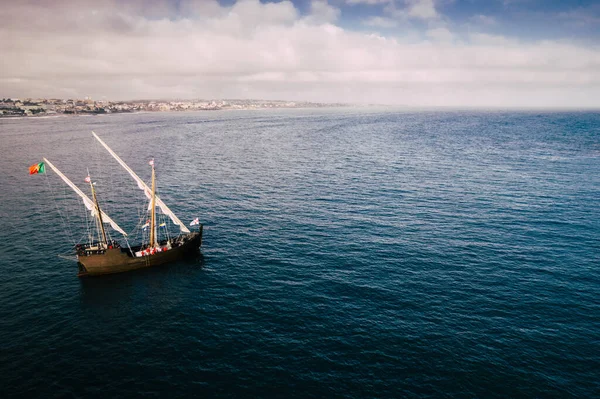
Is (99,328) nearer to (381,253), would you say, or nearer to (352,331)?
(352,331)

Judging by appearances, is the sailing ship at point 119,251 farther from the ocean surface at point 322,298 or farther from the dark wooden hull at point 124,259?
the ocean surface at point 322,298

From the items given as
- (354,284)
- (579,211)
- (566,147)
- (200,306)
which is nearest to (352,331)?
(354,284)

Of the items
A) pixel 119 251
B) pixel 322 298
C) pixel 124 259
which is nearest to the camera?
pixel 322 298

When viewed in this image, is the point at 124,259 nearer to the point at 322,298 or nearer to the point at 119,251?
Result: the point at 119,251

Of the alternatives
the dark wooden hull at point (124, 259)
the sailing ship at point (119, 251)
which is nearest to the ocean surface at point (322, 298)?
the dark wooden hull at point (124, 259)

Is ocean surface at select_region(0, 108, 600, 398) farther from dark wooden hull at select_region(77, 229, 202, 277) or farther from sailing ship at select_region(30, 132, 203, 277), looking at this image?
sailing ship at select_region(30, 132, 203, 277)

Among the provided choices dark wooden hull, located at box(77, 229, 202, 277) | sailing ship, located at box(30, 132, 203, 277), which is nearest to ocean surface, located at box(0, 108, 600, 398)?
dark wooden hull, located at box(77, 229, 202, 277)

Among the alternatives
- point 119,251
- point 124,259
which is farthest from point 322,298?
point 119,251
